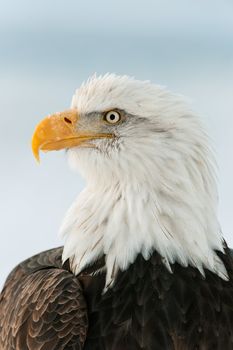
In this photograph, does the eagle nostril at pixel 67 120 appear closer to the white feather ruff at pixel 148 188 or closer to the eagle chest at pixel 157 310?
the white feather ruff at pixel 148 188

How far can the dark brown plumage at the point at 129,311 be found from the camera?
2.73 meters

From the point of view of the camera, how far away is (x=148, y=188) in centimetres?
286

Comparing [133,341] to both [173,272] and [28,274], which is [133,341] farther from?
[28,274]

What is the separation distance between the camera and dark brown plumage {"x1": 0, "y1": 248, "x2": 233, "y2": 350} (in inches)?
107

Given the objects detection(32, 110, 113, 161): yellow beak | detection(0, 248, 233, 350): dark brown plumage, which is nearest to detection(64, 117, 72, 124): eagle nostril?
detection(32, 110, 113, 161): yellow beak

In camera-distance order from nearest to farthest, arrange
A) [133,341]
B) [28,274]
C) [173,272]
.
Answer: [133,341] → [173,272] → [28,274]

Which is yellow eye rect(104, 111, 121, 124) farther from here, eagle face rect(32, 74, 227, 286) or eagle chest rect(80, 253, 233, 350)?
eagle chest rect(80, 253, 233, 350)

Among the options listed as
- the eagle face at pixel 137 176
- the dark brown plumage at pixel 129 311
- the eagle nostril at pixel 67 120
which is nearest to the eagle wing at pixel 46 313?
the dark brown plumage at pixel 129 311

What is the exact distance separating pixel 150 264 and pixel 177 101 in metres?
0.76

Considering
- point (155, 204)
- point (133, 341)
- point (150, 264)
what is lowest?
point (133, 341)

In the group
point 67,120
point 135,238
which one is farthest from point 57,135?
point 135,238

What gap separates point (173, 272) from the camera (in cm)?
290

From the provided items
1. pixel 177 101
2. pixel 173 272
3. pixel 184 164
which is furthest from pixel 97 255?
pixel 177 101

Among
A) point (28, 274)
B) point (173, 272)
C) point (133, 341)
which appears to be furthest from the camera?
point (28, 274)
